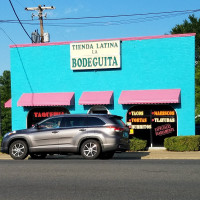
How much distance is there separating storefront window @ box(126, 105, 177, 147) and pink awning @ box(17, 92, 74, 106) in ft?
11.6

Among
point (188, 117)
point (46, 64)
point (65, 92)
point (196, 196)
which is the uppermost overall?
point (46, 64)

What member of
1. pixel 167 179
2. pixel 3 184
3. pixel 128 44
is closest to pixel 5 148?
pixel 3 184

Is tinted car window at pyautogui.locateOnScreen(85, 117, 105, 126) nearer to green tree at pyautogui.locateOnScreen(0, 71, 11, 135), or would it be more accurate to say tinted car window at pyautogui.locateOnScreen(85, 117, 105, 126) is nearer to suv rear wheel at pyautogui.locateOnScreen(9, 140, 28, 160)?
suv rear wheel at pyautogui.locateOnScreen(9, 140, 28, 160)

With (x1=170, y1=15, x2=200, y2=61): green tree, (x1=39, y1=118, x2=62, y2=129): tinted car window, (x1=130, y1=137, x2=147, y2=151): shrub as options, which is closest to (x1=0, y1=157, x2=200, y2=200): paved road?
(x1=39, y1=118, x2=62, y2=129): tinted car window

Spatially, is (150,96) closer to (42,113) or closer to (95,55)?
(95,55)

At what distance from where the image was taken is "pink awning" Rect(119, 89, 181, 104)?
70.0ft

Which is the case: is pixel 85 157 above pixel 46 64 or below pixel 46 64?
below

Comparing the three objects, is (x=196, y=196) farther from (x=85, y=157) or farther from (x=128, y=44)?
(x=128, y=44)

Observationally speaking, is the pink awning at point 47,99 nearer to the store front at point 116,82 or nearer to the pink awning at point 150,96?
the store front at point 116,82

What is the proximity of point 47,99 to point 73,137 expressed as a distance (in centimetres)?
868

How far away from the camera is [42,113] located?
80.0ft

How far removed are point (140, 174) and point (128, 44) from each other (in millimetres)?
13697

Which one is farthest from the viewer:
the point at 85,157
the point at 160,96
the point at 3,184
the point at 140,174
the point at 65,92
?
the point at 65,92

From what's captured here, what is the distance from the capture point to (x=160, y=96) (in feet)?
70.9
